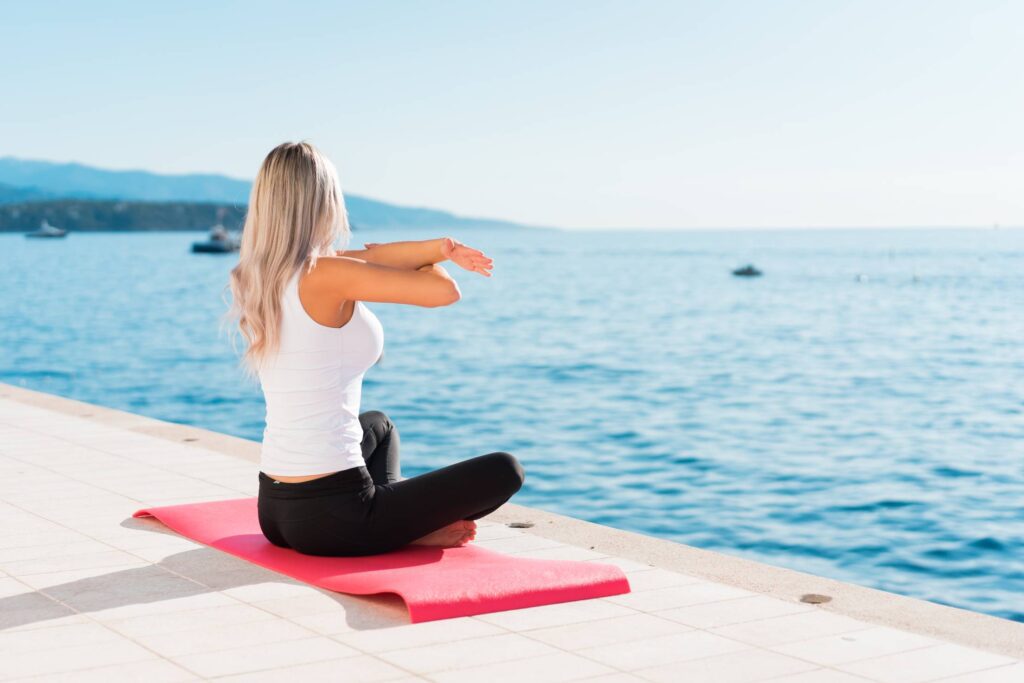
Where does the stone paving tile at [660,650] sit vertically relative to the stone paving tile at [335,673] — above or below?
above

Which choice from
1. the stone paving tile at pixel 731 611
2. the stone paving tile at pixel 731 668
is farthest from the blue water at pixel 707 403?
the stone paving tile at pixel 731 668

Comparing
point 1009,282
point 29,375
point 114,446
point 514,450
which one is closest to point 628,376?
point 514,450

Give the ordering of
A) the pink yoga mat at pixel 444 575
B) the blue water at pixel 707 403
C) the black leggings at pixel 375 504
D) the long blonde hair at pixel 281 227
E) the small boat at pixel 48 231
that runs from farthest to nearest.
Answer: the small boat at pixel 48 231 → the blue water at pixel 707 403 → the black leggings at pixel 375 504 → the long blonde hair at pixel 281 227 → the pink yoga mat at pixel 444 575

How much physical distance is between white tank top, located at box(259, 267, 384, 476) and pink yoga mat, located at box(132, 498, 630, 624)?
391 mm

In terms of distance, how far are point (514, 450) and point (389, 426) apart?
11.3 m

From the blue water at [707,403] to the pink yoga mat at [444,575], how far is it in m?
5.79

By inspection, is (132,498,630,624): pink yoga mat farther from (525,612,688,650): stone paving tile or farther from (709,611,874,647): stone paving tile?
(709,611,874,647): stone paving tile

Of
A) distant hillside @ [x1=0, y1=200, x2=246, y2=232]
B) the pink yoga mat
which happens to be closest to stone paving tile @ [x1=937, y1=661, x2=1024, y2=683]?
the pink yoga mat

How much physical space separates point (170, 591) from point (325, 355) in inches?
39.7

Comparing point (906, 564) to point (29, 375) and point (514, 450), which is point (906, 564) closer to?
point (514, 450)

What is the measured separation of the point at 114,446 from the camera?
24.8 ft

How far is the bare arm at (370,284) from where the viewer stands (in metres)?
4.18

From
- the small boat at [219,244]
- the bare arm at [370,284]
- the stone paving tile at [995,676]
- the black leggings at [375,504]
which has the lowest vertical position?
the small boat at [219,244]

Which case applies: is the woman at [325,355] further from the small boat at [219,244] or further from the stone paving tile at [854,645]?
the small boat at [219,244]
